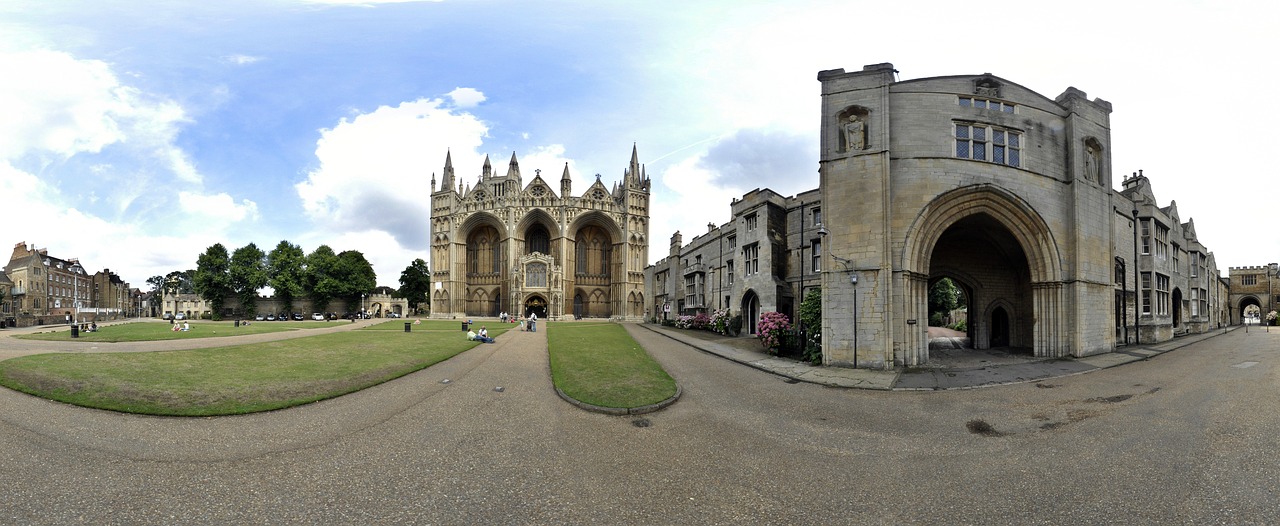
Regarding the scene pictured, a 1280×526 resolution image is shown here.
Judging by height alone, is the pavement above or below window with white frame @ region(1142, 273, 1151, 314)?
below

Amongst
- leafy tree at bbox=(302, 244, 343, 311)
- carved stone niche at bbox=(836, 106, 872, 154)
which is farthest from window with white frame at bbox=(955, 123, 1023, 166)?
leafy tree at bbox=(302, 244, 343, 311)

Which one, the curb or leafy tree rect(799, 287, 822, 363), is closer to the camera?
the curb

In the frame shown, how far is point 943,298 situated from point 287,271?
87.0m

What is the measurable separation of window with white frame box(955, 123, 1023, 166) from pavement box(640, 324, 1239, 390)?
26.4 ft

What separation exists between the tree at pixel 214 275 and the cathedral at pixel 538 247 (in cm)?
2809

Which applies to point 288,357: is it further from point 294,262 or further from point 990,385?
point 294,262

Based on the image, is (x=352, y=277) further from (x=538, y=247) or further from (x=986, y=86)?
(x=986, y=86)

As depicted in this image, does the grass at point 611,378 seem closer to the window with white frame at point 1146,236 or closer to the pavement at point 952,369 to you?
the pavement at point 952,369

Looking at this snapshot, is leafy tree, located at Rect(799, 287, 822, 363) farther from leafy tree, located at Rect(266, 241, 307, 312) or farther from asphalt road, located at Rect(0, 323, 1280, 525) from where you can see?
leafy tree, located at Rect(266, 241, 307, 312)

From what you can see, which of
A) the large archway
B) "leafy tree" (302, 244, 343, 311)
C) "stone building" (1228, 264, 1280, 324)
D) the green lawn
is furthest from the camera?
"leafy tree" (302, 244, 343, 311)

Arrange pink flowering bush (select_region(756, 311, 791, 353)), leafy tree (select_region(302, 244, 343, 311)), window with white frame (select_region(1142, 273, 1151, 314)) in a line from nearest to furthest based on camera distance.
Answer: pink flowering bush (select_region(756, 311, 791, 353)) < window with white frame (select_region(1142, 273, 1151, 314)) < leafy tree (select_region(302, 244, 343, 311))

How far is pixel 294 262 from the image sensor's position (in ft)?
228

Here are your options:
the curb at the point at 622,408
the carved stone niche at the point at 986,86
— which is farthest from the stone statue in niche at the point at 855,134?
the curb at the point at 622,408

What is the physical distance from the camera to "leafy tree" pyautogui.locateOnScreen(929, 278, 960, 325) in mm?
54000
